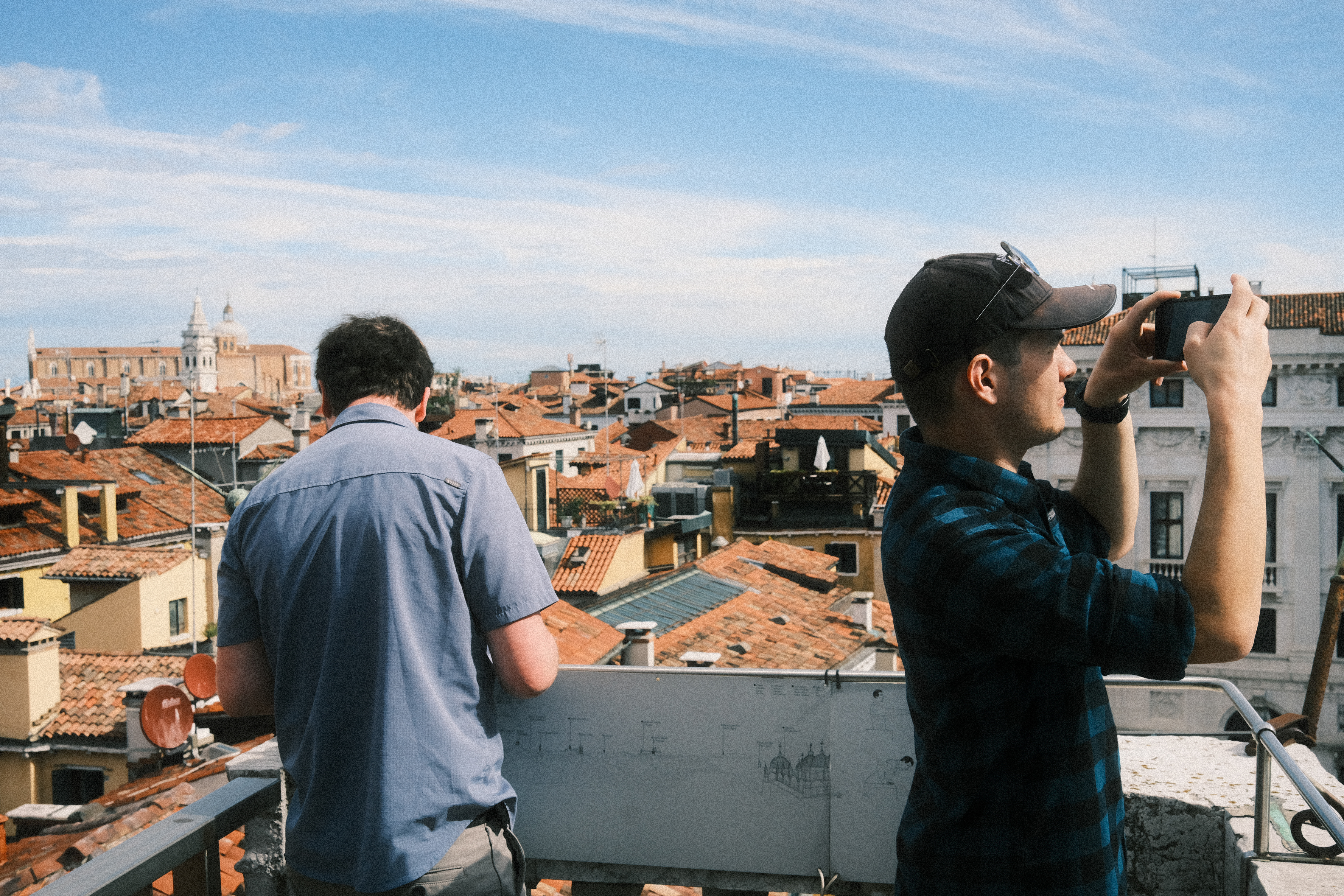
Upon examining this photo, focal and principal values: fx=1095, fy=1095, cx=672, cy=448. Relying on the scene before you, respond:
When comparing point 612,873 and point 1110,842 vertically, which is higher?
point 1110,842

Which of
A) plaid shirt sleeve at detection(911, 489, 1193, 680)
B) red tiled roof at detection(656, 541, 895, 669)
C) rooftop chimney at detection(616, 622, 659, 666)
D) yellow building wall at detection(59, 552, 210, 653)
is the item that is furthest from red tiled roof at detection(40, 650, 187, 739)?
plaid shirt sleeve at detection(911, 489, 1193, 680)

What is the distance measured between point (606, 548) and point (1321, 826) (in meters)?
15.1

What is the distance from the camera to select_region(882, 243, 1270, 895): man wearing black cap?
134cm

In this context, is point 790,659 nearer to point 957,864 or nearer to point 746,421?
point 957,864

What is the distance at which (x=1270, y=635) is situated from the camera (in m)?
22.7

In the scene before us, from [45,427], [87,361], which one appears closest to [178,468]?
[45,427]

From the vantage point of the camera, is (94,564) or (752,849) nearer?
(752,849)

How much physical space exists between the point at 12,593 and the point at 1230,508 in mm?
27371

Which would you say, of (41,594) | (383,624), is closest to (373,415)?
(383,624)

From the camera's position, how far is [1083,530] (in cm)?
192

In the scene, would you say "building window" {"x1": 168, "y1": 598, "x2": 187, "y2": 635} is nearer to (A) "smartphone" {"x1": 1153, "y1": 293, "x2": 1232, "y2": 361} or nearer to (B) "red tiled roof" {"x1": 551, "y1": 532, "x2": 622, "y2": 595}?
(B) "red tiled roof" {"x1": 551, "y1": 532, "x2": 622, "y2": 595}

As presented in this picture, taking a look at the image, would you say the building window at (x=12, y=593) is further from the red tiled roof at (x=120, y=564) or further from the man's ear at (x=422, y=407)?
the man's ear at (x=422, y=407)

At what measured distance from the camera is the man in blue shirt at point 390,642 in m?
1.91

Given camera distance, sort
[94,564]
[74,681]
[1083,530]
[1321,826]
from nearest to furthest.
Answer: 1. [1083,530]
2. [1321,826]
3. [74,681]
4. [94,564]
